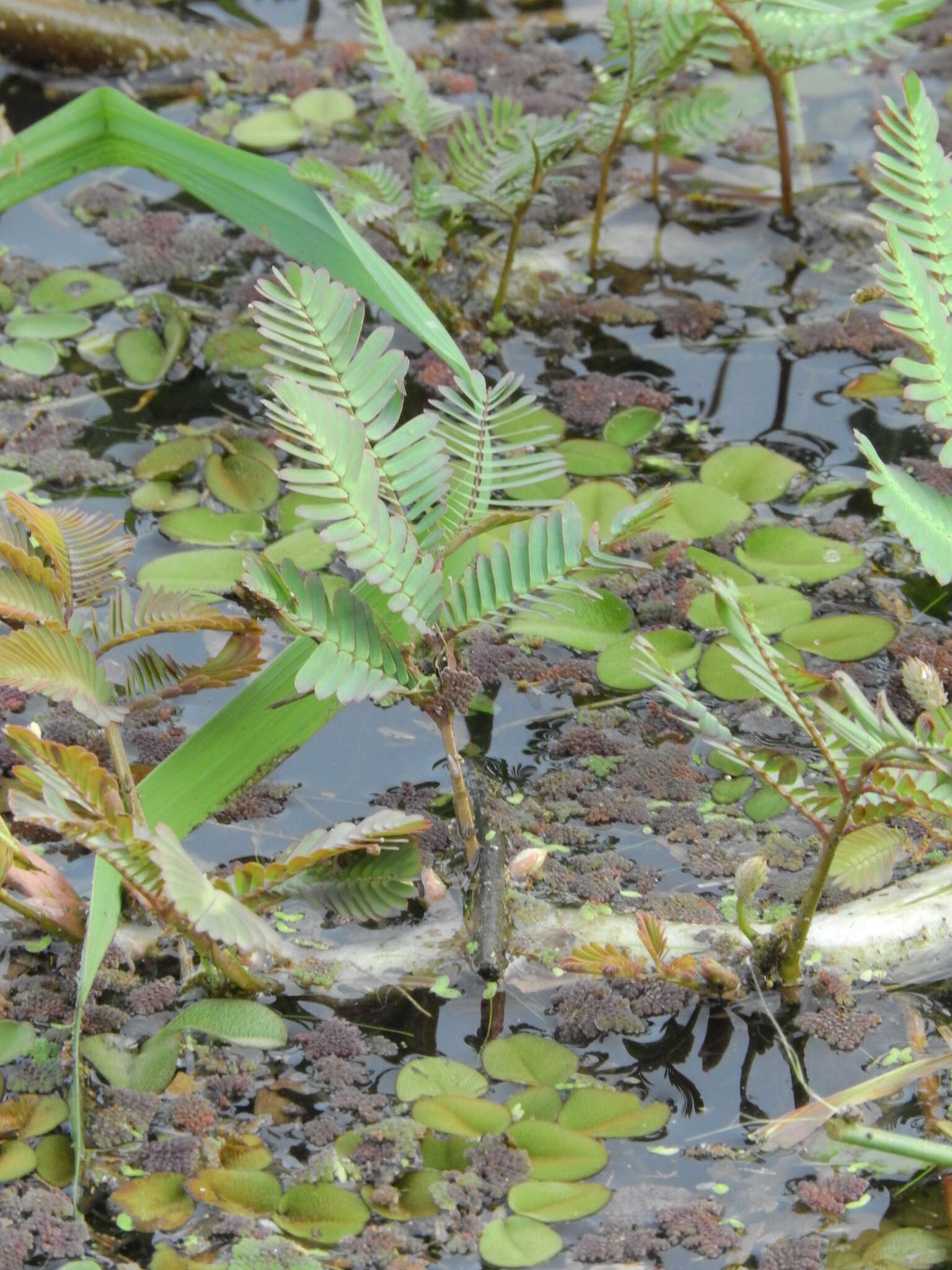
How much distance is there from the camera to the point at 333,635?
1652 millimetres

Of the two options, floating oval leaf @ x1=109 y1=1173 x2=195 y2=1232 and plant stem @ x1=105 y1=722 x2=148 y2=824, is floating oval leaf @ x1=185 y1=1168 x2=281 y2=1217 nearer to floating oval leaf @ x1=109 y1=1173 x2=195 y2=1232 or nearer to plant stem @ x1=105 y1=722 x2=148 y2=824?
floating oval leaf @ x1=109 y1=1173 x2=195 y2=1232

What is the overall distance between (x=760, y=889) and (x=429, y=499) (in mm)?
692

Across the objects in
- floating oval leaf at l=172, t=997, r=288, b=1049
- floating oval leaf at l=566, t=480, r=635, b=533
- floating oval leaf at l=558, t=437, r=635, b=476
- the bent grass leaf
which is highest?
floating oval leaf at l=558, t=437, r=635, b=476

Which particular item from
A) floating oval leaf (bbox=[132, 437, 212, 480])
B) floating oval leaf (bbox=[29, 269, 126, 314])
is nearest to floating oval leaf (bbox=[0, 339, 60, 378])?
floating oval leaf (bbox=[29, 269, 126, 314])

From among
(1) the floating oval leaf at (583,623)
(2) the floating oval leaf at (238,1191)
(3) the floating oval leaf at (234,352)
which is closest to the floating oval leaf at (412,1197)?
(2) the floating oval leaf at (238,1191)

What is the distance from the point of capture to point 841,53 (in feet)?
9.34

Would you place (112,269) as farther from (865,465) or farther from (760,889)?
(760,889)

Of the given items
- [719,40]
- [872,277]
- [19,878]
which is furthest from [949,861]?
[719,40]

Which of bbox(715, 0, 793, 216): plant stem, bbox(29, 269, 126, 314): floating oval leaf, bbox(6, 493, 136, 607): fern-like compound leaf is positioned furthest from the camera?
bbox(29, 269, 126, 314): floating oval leaf

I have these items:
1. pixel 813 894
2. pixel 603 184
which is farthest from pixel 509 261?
pixel 813 894

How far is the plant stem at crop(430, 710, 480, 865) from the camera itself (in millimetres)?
1771

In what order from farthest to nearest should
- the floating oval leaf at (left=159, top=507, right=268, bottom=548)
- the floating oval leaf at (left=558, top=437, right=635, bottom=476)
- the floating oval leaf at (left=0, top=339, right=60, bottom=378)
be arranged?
1. the floating oval leaf at (left=0, top=339, right=60, bottom=378)
2. the floating oval leaf at (left=558, top=437, right=635, bottom=476)
3. the floating oval leaf at (left=159, top=507, right=268, bottom=548)

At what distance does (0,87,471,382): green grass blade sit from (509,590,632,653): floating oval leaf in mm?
421

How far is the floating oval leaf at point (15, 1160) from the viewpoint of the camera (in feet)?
5.08
